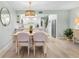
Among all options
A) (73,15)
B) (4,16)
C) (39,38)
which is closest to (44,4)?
(4,16)

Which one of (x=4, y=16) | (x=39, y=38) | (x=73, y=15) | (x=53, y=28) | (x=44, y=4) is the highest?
(x=44, y=4)

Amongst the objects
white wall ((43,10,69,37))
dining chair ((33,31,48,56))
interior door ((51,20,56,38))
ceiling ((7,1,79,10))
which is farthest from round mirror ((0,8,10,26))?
interior door ((51,20,56,38))

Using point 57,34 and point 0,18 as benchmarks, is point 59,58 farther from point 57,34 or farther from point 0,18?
point 57,34

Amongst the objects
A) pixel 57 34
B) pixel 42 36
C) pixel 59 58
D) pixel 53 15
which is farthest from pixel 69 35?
pixel 59 58

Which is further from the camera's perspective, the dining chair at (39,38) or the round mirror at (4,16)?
the round mirror at (4,16)

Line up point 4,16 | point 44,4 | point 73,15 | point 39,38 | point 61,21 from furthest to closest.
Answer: point 61,21 → point 73,15 → point 44,4 → point 4,16 → point 39,38

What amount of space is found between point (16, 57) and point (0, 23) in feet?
5.25

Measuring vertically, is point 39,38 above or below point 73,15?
below

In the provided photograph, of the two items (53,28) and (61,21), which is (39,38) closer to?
(61,21)

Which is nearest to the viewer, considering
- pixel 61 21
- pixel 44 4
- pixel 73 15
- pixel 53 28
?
pixel 44 4

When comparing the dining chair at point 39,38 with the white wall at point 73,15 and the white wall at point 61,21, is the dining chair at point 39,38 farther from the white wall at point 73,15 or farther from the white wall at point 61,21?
the white wall at point 61,21

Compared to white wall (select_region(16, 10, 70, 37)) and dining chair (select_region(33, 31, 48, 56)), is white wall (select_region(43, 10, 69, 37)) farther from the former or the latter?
dining chair (select_region(33, 31, 48, 56))

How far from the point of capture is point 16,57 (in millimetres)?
4809

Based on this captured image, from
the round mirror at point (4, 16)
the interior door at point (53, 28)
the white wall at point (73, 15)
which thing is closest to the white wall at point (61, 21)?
the interior door at point (53, 28)
